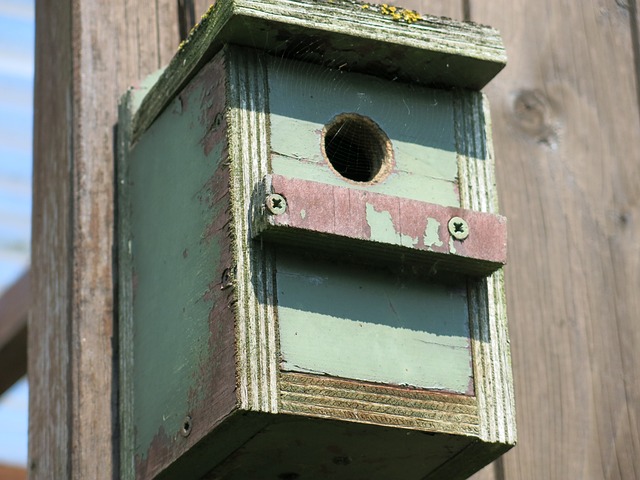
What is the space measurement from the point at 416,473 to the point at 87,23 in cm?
88

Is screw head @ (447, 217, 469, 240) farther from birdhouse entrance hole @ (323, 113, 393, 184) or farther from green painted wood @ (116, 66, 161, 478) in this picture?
green painted wood @ (116, 66, 161, 478)

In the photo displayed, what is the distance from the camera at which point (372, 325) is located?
2225 mm

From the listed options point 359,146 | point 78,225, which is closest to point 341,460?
point 359,146

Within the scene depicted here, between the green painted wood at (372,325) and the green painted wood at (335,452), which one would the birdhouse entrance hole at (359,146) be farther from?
the green painted wood at (335,452)

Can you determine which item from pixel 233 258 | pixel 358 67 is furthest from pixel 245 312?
pixel 358 67

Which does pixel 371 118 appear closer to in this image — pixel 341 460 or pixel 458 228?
pixel 458 228

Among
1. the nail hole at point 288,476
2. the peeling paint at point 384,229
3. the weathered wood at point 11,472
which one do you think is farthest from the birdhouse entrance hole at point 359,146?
the weathered wood at point 11,472

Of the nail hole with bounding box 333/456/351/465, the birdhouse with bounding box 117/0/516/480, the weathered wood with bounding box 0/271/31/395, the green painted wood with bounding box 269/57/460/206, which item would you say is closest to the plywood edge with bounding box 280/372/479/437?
the birdhouse with bounding box 117/0/516/480

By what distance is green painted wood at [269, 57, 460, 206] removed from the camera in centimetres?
226

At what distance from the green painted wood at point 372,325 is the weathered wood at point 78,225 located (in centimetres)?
41

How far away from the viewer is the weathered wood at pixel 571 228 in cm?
270

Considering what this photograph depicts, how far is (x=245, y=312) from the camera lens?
7.01 feet

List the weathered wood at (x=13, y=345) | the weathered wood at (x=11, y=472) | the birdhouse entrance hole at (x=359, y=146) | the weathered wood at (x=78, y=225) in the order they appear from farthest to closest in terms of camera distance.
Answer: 1. the weathered wood at (x=11, y=472)
2. the weathered wood at (x=13, y=345)
3. the weathered wood at (x=78, y=225)
4. the birdhouse entrance hole at (x=359, y=146)

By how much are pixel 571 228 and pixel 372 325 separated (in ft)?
2.35
